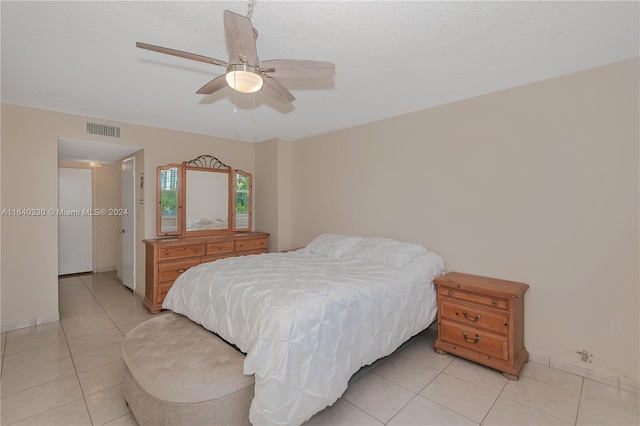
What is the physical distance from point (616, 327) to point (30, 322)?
18.5ft

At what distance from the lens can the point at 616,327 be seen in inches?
88.2

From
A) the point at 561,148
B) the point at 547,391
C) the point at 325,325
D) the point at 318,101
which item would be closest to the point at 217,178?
the point at 318,101

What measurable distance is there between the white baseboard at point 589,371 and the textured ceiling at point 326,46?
94.8 inches

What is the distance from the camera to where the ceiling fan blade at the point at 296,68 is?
1799 mm

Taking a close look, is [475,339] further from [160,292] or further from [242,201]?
[242,201]

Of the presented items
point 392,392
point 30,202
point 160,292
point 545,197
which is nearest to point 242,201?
point 160,292

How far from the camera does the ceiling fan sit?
4.95 ft

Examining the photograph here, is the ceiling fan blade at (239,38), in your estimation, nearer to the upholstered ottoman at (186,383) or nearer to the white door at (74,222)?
the upholstered ottoman at (186,383)

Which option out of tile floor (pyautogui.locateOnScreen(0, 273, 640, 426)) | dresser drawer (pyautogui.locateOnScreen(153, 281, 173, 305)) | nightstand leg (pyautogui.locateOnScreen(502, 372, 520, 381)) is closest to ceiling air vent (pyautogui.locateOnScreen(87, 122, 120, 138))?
dresser drawer (pyautogui.locateOnScreen(153, 281, 173, 305))

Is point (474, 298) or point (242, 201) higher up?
point (242, 201)

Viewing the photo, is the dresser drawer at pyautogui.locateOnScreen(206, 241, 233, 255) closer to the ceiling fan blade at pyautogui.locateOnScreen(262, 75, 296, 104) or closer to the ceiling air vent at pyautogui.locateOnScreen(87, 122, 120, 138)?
the ceiling air vent at pyautogui.locateOnScreen(87, 122, 120, 138)

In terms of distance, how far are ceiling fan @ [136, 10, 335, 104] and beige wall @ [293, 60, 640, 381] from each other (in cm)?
185

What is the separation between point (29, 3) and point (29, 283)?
3055 millimetres

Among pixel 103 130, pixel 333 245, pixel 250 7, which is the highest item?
pixel 250 7
